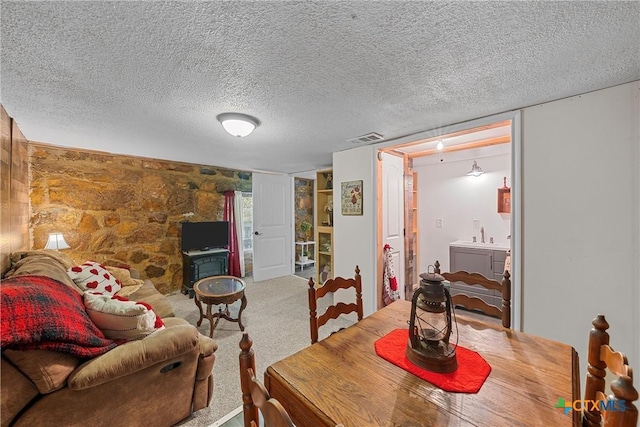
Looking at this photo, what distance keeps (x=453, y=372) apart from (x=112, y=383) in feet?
5.67

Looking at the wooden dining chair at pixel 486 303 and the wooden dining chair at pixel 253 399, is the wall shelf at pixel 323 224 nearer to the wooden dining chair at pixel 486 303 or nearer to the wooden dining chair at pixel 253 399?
the wooden dining chair at pixel 486 303

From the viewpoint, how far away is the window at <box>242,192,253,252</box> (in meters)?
5.10

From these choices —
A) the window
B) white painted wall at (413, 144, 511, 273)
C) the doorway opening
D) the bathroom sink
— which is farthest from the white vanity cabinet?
the window

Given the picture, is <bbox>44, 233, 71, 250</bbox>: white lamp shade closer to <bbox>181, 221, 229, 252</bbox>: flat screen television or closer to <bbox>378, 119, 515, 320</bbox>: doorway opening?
<bbox>181, 221, 229, 252</bbox>: flat screen television

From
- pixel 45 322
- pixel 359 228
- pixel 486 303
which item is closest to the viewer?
pixel 45 322

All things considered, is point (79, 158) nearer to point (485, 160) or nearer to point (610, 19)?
point (610, 19)

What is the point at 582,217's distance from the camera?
1.65 meters

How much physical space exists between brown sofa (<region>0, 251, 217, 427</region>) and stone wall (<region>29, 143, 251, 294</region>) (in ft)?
5.28

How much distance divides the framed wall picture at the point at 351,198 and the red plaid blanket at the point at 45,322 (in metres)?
2.51

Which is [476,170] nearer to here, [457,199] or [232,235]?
[457,199]

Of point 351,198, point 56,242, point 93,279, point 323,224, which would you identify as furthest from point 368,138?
point 56,242

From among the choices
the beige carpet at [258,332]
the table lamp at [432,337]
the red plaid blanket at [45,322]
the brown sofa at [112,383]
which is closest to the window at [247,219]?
the beige carpet at [258,332]

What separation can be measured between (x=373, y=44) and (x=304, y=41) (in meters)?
0.33

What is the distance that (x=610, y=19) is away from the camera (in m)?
1.00
